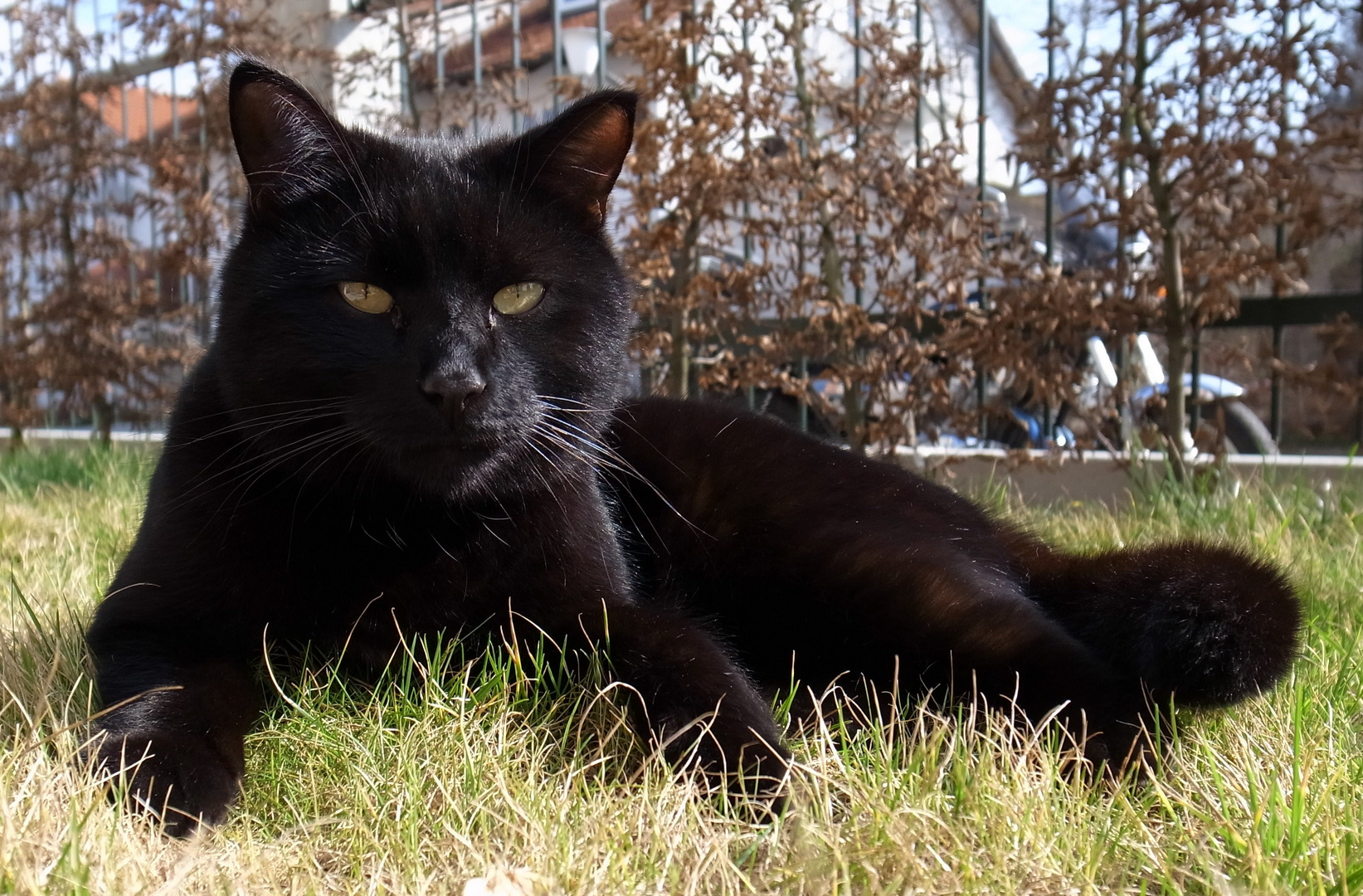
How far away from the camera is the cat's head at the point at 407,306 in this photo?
4.36 feet

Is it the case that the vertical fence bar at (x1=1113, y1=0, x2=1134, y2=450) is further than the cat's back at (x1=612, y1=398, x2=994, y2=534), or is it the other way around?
the vertical fence bar at (x1=1113, y1=0, x2=1134, y2=450)

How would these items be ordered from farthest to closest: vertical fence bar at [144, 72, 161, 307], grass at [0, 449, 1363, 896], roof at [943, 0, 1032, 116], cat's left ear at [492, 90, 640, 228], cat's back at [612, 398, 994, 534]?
vertical fence bar at [144, 72, 161, 307] < roof at [943, 0, 1032, 116] < cat's back at [612, 398, 994, 534] < cat's left ear at [492, 90, 640, 228] < grass at [0, 449, 1363, 896]

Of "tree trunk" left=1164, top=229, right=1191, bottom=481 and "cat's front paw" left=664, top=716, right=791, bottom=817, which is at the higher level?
"tree trunk" left=1164, top=229, right=1191, bottom=481

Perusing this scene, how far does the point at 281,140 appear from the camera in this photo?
1.46 m

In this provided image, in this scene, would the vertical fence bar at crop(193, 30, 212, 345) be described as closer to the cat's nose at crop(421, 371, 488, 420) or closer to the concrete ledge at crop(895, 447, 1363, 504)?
the concrete ledge at crop(895, 447, 1363, 504)

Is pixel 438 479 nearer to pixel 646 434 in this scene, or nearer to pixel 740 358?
pixel 646 434

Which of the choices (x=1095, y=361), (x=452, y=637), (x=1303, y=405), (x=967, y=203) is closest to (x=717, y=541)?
(x=452, y=637)

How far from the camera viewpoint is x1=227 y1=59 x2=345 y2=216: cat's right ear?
4.71 ft

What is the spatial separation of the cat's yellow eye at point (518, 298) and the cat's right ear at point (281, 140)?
309mm

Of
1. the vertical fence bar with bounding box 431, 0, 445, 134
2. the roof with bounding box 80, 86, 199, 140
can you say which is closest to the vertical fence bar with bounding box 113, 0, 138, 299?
the roof with bounding box 80, 86, 199, 140

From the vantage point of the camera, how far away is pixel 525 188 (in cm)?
156

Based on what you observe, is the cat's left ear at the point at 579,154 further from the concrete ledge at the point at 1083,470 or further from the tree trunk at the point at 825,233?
the concrete ledge at the point at 1083,470

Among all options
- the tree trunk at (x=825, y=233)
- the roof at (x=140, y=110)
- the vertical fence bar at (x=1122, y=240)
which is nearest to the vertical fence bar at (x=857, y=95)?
the tree trunk at (x=825, y=233)

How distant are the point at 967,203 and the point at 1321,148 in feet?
3.82
